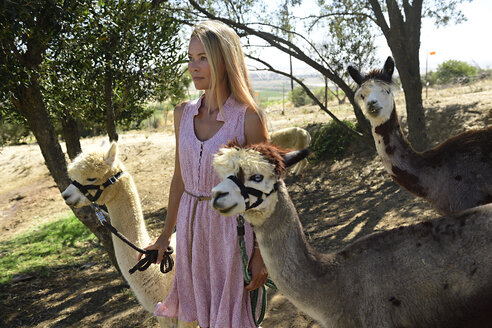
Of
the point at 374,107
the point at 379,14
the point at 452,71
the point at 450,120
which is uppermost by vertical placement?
the point at 379,14

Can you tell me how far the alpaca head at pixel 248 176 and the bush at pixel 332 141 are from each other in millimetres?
9042

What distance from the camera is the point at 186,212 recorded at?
2355 millimetres

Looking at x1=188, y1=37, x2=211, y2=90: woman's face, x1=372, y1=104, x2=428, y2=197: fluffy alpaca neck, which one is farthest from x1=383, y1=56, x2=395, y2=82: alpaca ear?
x1=188, y1=37, x2=211, y2=90: woman's face

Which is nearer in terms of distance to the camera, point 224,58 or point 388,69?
point 224,58

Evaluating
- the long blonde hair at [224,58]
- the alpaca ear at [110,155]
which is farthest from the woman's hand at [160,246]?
the long blonde hair at [224,58]

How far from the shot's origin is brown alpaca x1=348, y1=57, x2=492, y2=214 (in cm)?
374

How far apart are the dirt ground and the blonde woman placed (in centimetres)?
228

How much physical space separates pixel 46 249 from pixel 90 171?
5659mm

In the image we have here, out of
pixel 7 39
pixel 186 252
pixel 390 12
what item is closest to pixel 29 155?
pixel 7 39

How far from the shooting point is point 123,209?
321 cm

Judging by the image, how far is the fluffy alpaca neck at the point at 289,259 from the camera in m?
2.09

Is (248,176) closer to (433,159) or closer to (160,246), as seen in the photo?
(160,246)

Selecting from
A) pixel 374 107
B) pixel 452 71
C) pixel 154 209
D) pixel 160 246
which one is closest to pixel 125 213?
→ pixel 160 246

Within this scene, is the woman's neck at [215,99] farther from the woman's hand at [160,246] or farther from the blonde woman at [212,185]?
the woman's hand at [160,246]
